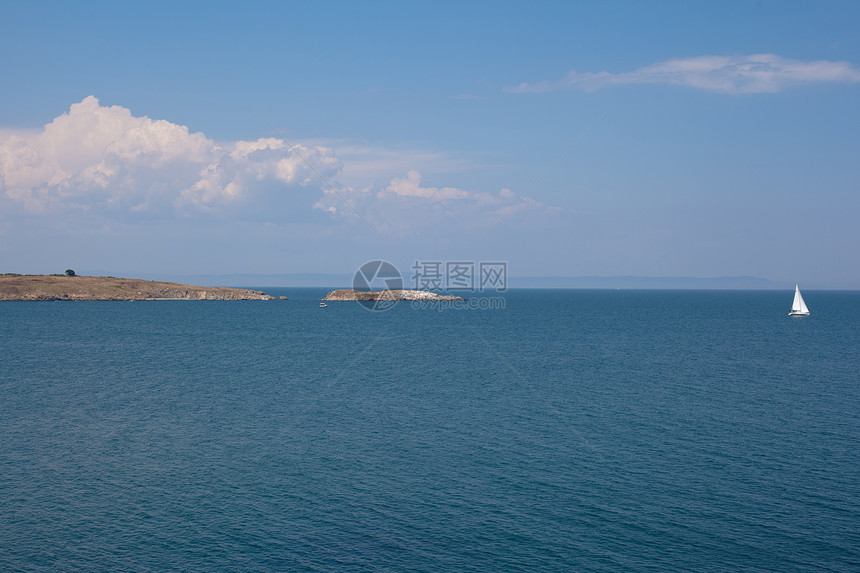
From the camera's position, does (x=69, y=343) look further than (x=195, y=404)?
Yes

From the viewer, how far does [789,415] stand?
5134cm

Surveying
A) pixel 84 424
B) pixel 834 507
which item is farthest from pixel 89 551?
pixel 834 507

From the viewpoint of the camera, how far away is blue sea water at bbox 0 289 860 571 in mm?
27438

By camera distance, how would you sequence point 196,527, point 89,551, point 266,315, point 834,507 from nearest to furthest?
point 89,551 < point 196,527 < point 834,507 < point 266,315

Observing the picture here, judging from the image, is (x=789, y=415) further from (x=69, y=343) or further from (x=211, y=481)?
(x=69, y=343)

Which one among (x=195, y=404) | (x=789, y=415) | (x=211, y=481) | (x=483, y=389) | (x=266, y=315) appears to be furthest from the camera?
(x=266, y=315)

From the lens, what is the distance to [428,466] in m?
38.1

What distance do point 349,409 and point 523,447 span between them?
1879 centimetres

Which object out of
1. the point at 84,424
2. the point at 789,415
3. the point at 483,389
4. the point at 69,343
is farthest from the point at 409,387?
the point at 69,343

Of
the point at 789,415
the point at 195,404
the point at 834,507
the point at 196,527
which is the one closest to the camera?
the point at 196,527

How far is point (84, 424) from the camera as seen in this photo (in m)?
47.4

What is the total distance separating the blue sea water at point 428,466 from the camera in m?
27.4

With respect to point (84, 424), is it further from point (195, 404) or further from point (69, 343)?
point (69, 343)

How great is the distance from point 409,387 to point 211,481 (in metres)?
31.8
